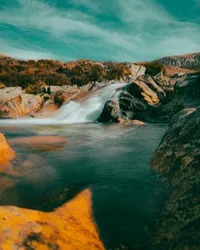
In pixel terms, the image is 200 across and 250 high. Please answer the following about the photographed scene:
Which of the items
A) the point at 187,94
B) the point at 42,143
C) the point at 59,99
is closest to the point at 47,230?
the point at 42,143

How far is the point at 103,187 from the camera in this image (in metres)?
4.41

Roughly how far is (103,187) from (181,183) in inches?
63.2

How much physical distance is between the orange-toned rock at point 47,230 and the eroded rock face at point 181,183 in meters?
0.84

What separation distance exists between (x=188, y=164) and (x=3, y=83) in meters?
41.4

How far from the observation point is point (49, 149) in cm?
865

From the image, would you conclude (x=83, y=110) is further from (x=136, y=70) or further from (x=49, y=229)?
(x=136, y=70)

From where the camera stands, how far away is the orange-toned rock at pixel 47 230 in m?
2.10

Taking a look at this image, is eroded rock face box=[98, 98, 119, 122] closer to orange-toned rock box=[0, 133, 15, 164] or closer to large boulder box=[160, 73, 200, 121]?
large boulder box=[160, 73, 200, 121]

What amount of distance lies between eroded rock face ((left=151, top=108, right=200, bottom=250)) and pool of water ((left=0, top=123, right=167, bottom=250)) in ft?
0.72

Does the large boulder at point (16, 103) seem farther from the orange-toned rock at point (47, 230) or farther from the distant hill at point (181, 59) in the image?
the distant hill at point (181, 59)

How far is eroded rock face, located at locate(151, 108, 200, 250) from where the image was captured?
2.42 m

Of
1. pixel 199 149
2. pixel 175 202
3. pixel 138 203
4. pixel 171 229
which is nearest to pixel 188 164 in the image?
pixel 199 149

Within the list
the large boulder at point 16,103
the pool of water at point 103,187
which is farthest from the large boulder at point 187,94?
the large boulder at point 16,103

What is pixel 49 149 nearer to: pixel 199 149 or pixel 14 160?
pixel 14 160
